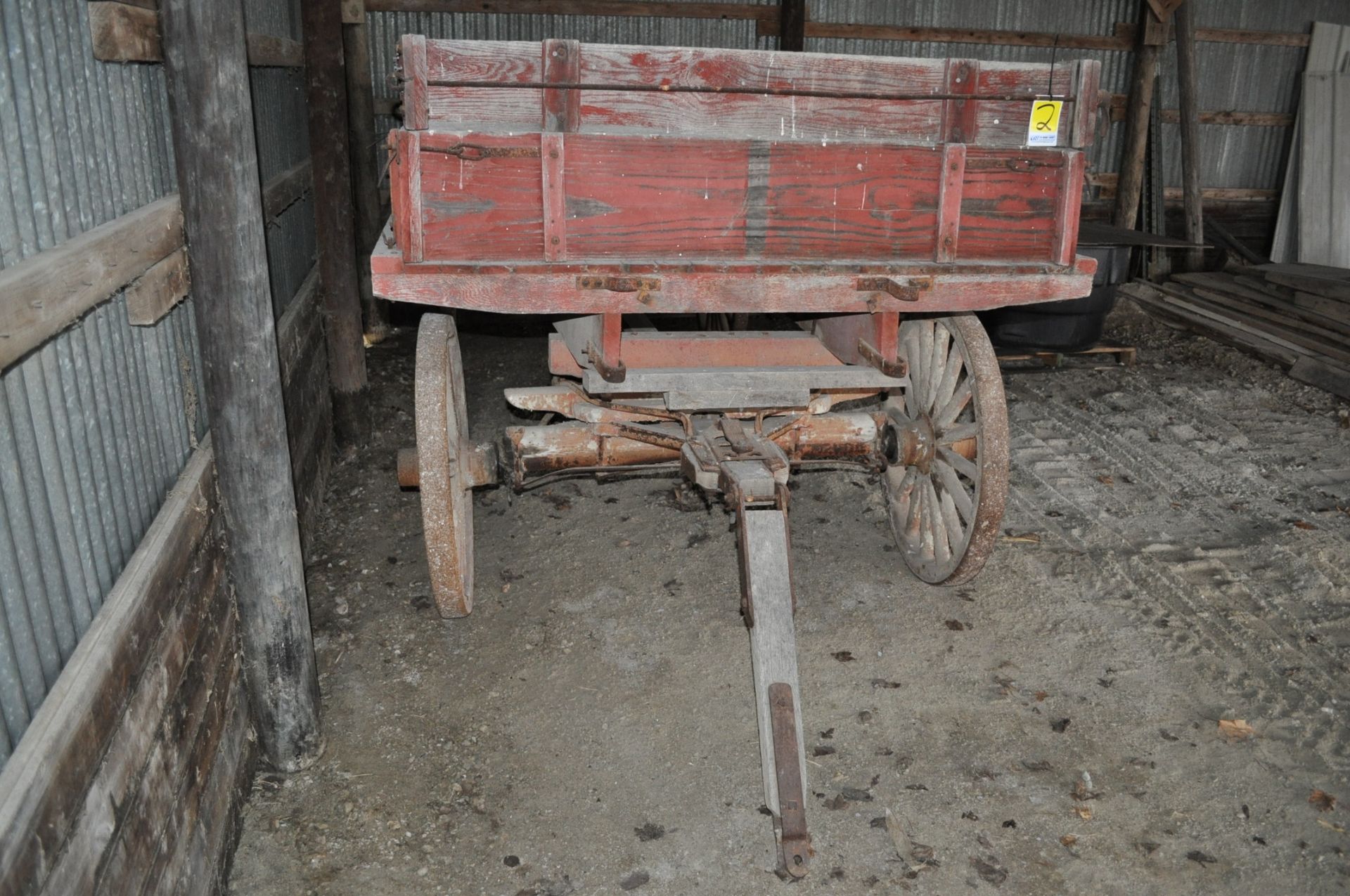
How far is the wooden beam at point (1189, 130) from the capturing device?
9.73 metres

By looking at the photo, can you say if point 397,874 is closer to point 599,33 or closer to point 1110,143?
point 599,33

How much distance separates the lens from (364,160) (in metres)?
8.66

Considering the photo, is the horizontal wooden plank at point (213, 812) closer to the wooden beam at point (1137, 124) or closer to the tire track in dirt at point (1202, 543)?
the tire track in dirt at point (1202, 543)

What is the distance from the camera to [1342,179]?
33.7ft

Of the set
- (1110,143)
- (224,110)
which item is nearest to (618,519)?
(224,110)

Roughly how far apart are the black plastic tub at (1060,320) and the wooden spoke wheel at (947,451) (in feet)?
11.4

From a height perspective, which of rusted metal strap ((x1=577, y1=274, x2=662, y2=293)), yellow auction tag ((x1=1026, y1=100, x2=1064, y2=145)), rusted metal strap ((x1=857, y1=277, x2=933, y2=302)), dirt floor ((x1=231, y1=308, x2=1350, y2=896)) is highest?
yellow auction tag ((x1=1026, y1=100, x2=1064, y2=145))

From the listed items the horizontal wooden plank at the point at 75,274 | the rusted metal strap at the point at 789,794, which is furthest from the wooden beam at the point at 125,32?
the rusted metal strap at the point at 789,794

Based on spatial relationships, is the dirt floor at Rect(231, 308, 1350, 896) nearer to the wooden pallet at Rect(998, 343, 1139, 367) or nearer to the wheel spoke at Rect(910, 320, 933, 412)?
the wheel spoke at Rect(910, 320, 933, 412)

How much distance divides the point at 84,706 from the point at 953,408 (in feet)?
10.7

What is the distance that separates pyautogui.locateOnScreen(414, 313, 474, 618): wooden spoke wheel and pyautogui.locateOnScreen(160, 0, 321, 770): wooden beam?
19.0 inches

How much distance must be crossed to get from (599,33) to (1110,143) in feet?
16.6

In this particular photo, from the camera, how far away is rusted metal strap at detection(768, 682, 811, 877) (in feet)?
Answer: 10.2

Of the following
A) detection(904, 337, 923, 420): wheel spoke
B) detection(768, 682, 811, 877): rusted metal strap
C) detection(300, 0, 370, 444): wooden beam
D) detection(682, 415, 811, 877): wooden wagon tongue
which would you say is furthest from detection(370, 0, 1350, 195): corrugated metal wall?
detection(768, 682, 811, 877): rusted metal strap
